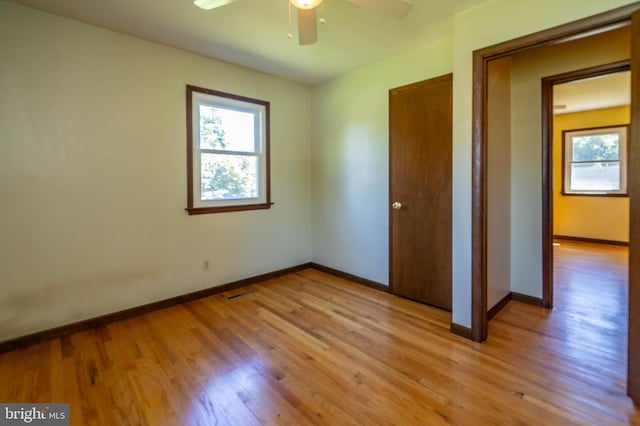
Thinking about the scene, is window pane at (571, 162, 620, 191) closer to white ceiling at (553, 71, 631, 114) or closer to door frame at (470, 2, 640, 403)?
white ceiling at (553, 71, 631, 114)

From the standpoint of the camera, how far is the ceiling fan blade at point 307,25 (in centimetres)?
190

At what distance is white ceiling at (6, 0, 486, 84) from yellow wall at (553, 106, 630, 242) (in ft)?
16.8

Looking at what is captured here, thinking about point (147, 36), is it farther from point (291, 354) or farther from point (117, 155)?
point (291, 354)

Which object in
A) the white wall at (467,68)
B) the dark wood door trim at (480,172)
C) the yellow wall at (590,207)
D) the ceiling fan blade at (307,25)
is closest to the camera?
the ceiling fan blade at (307,25)

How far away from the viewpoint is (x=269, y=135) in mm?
3791

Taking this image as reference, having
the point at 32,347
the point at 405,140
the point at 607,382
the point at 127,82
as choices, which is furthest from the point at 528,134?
the point at 32,347

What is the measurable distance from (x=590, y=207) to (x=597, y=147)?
3.78 feet

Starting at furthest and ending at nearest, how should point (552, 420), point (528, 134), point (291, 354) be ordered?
1. point (528, 134)
2. point (291, 354)
3. point (552, 420)

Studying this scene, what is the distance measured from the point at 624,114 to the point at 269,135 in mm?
6422

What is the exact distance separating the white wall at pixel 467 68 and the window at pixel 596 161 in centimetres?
539

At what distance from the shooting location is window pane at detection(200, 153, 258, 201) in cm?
330

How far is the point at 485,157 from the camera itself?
7.52 feet

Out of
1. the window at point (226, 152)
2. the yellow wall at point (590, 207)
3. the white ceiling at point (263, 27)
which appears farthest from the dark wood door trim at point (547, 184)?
the yellow wall at point (590, 207)

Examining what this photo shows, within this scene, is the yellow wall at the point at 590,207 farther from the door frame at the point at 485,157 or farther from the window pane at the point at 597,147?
the door frame at the point at 485,157
